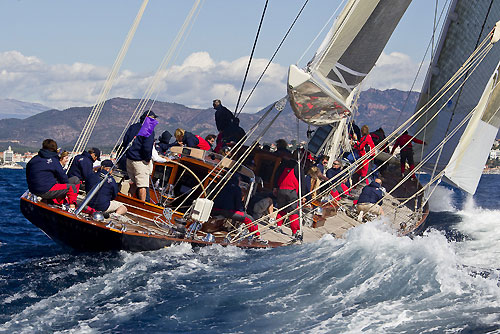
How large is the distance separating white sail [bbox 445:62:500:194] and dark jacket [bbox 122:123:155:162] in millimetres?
7719

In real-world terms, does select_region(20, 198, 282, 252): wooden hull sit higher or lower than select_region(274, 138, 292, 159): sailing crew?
lower

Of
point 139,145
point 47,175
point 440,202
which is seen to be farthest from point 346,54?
point 440,202

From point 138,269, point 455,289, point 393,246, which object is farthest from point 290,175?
point 455,289

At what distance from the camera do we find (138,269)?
31.7 feet

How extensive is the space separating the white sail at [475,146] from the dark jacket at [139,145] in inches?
304

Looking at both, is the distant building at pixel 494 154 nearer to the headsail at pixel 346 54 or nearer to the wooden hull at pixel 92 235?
the headsail at pixel 346 54

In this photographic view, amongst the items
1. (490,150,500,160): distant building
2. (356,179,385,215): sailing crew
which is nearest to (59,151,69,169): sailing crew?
(356,179,385,215): sailing crew

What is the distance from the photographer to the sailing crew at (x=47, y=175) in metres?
10.6

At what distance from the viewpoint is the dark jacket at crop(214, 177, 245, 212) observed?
38.0ft

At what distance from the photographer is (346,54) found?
11.8 m

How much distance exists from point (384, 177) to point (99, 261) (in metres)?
10.4

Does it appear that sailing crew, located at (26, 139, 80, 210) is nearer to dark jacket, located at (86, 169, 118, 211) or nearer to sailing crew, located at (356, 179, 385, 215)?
dark jacket, located at (86, 169, 118, 211)

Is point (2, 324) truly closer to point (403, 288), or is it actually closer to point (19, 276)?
point (19, 276)

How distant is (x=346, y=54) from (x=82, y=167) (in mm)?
4879
